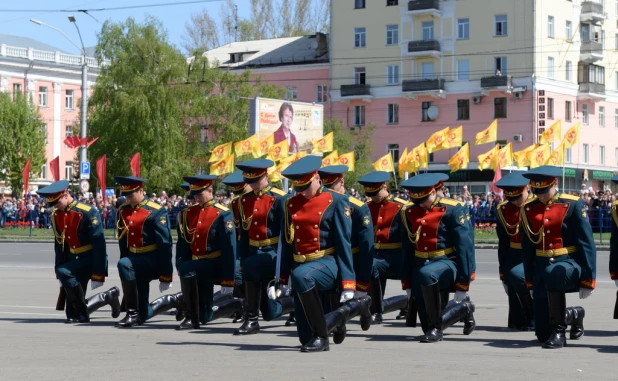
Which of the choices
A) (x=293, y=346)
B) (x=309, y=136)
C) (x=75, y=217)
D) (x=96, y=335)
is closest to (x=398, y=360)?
(x=293, y=346)

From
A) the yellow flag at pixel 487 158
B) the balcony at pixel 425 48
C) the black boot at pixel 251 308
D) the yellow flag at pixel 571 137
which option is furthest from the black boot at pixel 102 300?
the balcony at pixel 425 48

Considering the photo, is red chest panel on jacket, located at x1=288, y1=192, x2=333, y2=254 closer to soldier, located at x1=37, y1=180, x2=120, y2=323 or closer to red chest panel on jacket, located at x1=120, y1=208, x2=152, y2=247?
red chest panel on jacket, located at x1=120, y1=208, x2=152, y2=247

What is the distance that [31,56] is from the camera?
85.5 meters

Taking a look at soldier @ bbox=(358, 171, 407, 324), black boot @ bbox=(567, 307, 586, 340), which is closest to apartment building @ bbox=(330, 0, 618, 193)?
soldier @ bbox=(358, 171, 407, 324)

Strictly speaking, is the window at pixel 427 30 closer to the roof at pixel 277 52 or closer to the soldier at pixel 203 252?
the roof at pixel 277 52

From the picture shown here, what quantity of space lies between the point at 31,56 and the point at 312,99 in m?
22.1

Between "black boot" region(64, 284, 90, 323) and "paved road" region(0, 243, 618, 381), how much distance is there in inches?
9.8

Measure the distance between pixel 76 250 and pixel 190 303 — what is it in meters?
1.77

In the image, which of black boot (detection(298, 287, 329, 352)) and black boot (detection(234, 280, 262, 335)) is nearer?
black boot (detection(298, 287, 329, 352))

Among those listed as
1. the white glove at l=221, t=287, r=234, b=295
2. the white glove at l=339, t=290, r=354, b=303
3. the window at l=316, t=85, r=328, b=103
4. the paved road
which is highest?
the window at l=316, t=85, r=328, b=103

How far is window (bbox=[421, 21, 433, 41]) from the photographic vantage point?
235ft

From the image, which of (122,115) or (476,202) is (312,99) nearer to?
(122,115)

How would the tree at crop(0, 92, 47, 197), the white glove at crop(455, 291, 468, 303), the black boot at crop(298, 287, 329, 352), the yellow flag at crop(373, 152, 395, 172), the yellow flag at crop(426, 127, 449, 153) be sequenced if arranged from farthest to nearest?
the tree at crop(0, 92, 47, 197), the yellow flag at crop(426, 127, 449, 153), the yellow flag at crop(373, 152, 395, 172), the white glove at crop(455, 291, 468, 303), the black boot at crop(298, 287, 329, 352)

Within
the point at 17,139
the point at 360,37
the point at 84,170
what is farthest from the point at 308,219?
the point at 17,139
